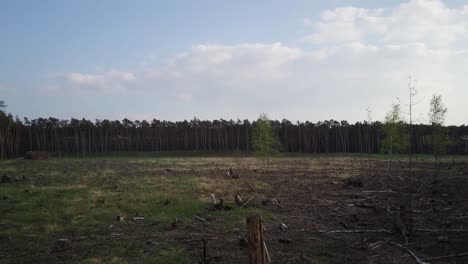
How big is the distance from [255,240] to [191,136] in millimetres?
71456

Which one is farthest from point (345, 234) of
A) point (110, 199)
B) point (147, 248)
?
point (110, 199)

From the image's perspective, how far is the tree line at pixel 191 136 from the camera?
71.6 meters

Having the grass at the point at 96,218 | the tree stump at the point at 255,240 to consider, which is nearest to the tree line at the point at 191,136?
the grass at the point at 96,218

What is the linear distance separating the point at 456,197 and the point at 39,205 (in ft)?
52.5

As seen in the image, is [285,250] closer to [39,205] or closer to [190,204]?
[190,204]

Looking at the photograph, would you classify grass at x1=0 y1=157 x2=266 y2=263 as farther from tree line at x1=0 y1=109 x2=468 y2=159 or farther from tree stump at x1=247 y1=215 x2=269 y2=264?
tree line at x1=0 y1=109 x2=468 y2=159

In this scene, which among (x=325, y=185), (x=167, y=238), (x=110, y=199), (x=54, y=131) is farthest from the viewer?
(x=54, y=131)

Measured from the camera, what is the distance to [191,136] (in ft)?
256

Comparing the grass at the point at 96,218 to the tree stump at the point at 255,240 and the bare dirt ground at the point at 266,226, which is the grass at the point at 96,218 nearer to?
the bare dirt ground at the point at 266,226

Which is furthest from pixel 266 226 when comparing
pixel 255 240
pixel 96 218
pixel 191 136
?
pixel 191 136

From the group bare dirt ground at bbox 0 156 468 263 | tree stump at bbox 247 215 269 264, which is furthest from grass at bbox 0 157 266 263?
→ tree stump at bbox 247 215 269 264

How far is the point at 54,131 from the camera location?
72438 mm

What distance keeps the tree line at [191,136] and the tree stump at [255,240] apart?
6462 cm

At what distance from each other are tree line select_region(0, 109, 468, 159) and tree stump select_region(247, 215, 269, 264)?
64615mm
